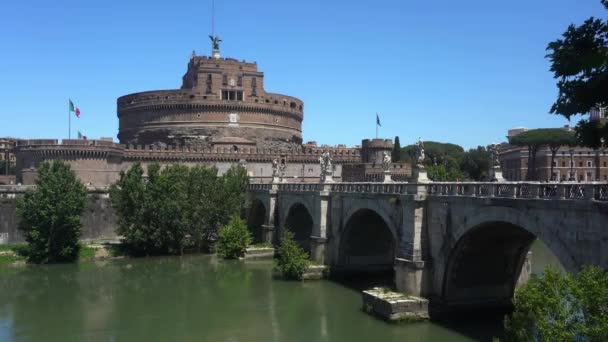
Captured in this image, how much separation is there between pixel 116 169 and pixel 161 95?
1402 centimetres

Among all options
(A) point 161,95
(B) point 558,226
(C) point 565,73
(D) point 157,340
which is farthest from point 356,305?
(A) point 161,95

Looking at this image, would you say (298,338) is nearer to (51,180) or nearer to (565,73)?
(565,73)

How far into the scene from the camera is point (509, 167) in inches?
2864

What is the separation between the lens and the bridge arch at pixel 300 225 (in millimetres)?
38406

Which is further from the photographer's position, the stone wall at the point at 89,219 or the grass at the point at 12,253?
the stone wall at the point at 89,219

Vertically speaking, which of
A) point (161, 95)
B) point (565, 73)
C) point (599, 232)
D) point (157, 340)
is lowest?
point (157, 340)

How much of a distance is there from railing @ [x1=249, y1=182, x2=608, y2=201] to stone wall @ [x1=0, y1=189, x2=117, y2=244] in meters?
24.3

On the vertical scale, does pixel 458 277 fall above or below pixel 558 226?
below

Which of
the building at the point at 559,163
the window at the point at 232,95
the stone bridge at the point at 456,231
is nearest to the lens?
the stone bridge at the point at 456,231

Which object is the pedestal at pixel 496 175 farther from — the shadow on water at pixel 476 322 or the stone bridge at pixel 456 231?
the shadow on water at pixel 476 322

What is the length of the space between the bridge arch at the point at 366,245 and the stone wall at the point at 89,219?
22.3 metres

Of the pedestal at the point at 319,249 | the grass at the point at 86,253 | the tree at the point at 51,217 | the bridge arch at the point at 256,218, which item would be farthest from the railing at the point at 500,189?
the grass at the point at 86,253

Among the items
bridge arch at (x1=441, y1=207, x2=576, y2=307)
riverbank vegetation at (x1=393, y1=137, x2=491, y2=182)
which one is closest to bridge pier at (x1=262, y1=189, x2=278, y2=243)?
bridge arch at (x1=441, y1=207, x2=576, y2=307)

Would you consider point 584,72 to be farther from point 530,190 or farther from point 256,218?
point 256,218
